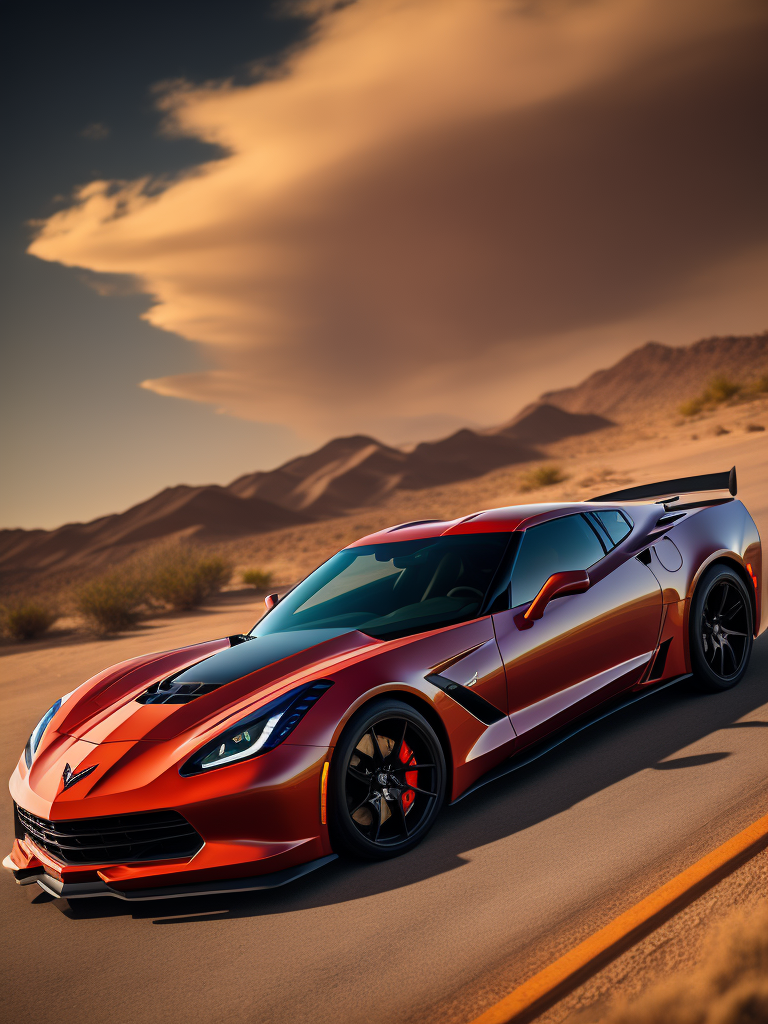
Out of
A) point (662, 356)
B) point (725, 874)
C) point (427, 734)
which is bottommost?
point (725, 874)

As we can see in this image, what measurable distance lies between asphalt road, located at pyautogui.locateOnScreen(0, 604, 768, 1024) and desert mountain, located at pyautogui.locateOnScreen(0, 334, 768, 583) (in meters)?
60.0

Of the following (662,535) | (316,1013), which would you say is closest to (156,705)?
(316,1013)

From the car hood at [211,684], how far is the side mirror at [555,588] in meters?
0.86

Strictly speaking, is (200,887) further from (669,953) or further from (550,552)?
(550,552)

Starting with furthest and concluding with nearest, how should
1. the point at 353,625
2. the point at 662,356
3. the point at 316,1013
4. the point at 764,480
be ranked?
the point at 662,356, the point at 764,480, the point at 353,625, the point at 316,1013

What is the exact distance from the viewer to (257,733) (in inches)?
137

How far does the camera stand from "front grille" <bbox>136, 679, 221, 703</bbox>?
3927mm

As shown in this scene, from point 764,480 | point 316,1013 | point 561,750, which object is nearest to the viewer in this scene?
point 316,1013

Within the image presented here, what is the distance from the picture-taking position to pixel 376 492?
3531 inches

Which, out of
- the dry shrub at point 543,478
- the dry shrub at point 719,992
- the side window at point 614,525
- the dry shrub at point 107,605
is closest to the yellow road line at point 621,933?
the dry shrub at point 719,992

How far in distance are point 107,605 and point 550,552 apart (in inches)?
477

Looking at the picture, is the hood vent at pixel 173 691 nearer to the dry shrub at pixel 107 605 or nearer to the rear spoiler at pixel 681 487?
the rear spoiler at pixel 681 487

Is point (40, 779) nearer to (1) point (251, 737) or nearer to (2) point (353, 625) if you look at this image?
(1) point (251, 737)

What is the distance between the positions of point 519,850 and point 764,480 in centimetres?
1452
